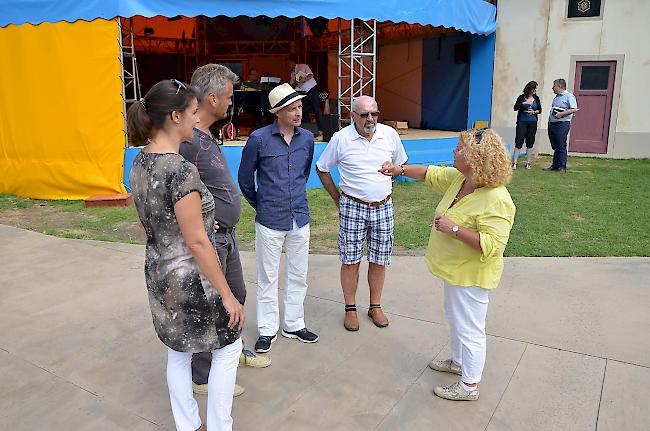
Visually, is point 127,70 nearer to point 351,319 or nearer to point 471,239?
point 351,319

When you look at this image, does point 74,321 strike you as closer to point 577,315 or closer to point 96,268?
point 96,268

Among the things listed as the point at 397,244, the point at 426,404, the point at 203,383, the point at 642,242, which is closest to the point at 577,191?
the point at 642,242

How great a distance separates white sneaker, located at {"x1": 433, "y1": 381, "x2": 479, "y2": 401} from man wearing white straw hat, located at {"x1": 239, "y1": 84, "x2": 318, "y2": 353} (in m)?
1.02

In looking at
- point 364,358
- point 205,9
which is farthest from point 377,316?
point 205,9

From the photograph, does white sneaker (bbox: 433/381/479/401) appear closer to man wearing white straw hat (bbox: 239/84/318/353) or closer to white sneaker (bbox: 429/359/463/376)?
white sneaker (bbox: 429/359/463/376)

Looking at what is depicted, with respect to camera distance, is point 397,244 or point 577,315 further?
point 397,244

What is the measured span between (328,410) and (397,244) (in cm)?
327

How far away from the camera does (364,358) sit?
348cm

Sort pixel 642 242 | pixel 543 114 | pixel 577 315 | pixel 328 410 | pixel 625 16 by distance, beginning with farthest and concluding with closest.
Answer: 1. pixel 543 114
2. pixel 625 16
3. pixel 642 242
4. pixel 577 315
5. pixel 328 410

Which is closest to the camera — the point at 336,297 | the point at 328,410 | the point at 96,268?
Result: the point at 328,410

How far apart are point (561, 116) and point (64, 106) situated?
8.76 m

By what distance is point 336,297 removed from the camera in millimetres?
4500

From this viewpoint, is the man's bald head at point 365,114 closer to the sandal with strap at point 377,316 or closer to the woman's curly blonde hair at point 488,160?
the woman's curly blonde hair at point 488,160

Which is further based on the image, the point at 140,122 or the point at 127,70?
the point at 127,70
